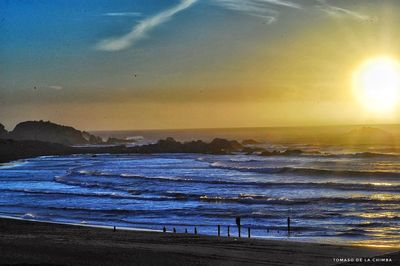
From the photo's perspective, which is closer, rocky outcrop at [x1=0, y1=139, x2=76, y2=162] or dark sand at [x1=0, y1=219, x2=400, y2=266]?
dark sand at [x1=0, y1=219, x2=400, y2=266]

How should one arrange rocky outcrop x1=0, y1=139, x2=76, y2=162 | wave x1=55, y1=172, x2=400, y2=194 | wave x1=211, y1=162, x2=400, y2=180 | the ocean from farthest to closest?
rocky outcrop x1=0, y1=139, x2=76, y2=162 → wave x1=211, y1=162, x2=400, y2=180 → wave x1=55, y1=172, x2=400, y2=194 → the ocean

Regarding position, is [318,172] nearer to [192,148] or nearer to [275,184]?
[275,184]

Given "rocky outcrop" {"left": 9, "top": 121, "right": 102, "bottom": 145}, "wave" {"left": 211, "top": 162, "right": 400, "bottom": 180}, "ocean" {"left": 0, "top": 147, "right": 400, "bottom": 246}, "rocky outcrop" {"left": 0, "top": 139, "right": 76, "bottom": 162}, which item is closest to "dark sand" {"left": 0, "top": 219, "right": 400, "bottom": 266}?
"ocean" {"left": 0, "top": 147, "right": 400, "bottom": 246}

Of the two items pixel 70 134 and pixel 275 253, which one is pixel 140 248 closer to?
pixel 275 253

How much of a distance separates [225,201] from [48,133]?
118 meters

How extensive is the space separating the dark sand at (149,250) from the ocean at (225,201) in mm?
2888

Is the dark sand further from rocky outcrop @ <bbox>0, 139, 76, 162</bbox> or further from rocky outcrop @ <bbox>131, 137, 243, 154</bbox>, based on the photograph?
rocky outcrop @ <bbox>131, 137, 243, 154</bbox>

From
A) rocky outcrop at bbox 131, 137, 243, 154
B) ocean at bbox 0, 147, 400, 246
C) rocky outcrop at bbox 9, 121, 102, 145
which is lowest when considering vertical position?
ocean at bbox 0, 147, 400, 246

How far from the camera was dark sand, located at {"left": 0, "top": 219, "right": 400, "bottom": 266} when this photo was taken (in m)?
14.5

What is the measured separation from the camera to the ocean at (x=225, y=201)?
23.2 metres

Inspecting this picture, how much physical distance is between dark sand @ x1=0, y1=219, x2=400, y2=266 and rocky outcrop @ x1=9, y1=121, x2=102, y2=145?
402ft

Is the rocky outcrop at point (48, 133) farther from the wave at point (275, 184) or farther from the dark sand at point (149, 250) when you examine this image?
the dark sand at point (149, 250)

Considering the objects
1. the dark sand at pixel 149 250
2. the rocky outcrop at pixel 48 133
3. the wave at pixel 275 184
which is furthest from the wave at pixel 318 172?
the rocky outcrop at pixel 48 133

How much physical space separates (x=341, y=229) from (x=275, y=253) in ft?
23.5
